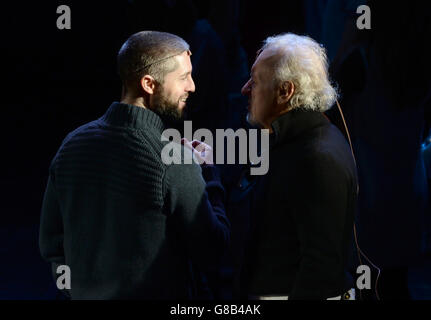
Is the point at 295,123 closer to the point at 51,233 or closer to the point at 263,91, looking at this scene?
the point at 263,91

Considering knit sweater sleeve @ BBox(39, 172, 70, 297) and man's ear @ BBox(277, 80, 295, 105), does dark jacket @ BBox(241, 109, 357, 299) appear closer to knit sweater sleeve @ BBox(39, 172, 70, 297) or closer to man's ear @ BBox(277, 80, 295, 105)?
man's ear @ BBox(277, 80, 295, 105)

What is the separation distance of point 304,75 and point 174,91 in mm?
457

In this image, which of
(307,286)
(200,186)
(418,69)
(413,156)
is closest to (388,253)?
(413,156)

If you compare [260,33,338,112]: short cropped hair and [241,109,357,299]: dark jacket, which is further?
[260,33,338,112]: short cropped hair

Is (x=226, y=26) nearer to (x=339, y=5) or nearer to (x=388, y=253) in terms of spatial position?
(x=339, y=5)

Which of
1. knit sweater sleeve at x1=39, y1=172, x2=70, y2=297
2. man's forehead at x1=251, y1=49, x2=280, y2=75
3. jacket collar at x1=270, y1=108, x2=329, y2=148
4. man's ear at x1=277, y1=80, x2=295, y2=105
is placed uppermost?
man's forehead at x1=251, y1=49, x2=280, y2=75

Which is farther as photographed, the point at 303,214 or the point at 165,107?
the point at 165,107

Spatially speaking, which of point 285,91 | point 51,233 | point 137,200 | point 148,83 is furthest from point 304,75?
point 51,233

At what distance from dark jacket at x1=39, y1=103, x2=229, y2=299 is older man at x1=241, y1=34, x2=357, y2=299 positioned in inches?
6.3

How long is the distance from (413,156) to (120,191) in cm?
179

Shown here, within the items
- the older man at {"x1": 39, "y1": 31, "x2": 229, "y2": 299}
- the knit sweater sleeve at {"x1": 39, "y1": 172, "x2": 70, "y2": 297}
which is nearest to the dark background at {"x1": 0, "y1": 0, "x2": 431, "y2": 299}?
the older man at {"x1": 39, "y1": 31, "x2": 229, "y2": 299}

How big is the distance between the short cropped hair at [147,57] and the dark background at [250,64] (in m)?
1.02

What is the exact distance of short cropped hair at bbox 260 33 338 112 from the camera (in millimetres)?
1484

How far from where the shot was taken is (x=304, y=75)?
1.49 m
